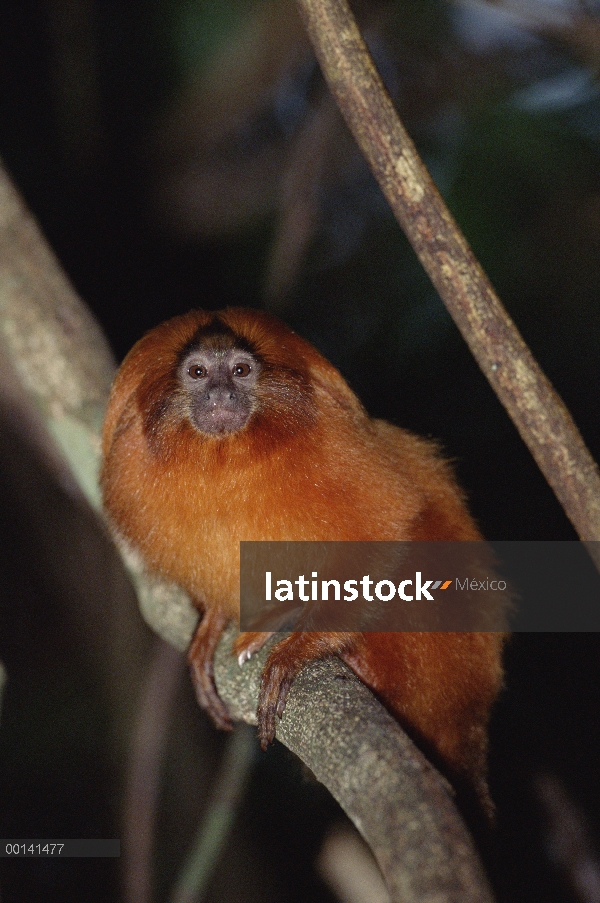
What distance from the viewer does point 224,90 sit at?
12.1 ft

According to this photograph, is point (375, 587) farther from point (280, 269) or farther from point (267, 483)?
point (280, 269)

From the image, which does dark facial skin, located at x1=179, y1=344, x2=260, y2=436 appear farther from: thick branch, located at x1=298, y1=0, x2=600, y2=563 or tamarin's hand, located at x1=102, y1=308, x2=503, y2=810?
thick branch, located at x1=298, y1=0, x2=600, y2=563

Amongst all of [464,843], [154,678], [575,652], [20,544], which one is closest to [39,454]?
[20,544]

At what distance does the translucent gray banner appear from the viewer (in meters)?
1.93

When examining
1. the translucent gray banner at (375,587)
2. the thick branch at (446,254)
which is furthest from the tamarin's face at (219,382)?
the thick branch at (446,254)

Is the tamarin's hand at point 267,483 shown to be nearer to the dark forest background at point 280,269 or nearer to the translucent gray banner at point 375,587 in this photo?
the translucent gray banner at point 375,587

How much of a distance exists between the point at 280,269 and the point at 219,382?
1523 mm

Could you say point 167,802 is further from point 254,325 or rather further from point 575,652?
point 254,325

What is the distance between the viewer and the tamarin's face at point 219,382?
1934 mm

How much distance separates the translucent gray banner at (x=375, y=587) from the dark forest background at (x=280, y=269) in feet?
1.56

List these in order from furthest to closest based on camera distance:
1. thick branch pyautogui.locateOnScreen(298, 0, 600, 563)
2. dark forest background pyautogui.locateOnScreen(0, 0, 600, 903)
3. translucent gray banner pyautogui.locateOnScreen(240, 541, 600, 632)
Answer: dark forest background pyautogui.locateOnScreen(0, 0, 600, 903) < translucent gray banner pyautogui.locateOnScreen(240, 541, 600, 632) < thick branch pyautogui.locateOnScreen(298, 0, 600, 563)

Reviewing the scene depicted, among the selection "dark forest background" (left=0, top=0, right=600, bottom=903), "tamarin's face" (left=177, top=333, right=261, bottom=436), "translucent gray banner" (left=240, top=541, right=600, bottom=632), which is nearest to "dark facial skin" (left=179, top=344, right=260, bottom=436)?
"tamarin's face" (left=177, top=333, right=261, bottom=436)

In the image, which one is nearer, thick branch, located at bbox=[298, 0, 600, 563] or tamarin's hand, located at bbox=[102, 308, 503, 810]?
thick branch, located at bbox=[298, 0, 600, 563]

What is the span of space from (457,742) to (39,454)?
79.9 inches
